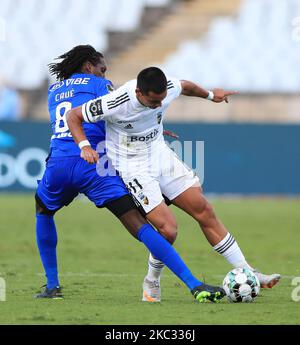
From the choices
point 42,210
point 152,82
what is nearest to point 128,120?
point 152,82

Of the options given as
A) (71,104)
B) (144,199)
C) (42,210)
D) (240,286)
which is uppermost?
(71,104)

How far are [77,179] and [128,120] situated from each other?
0.67 meters

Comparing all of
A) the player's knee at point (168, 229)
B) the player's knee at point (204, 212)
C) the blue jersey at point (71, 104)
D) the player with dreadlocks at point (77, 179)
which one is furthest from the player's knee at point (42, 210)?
the player's knee at point (204, 212)

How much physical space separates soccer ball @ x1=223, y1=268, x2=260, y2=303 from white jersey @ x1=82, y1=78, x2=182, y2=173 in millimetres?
1260

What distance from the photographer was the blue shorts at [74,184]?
342 inches

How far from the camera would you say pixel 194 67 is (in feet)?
92.3

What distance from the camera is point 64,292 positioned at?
9391 mm

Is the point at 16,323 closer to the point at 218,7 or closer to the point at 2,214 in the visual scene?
the point at 2,214

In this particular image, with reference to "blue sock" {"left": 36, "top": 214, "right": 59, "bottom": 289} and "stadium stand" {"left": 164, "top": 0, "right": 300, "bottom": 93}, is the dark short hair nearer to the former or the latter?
"blue sock" {"left": 36, "top": 214, "right": 59, "bottom": 289}

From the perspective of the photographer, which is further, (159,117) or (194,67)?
(194,67)

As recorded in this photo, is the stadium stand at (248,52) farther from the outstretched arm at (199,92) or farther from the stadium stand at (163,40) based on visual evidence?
the outstretched arm at (199,92)

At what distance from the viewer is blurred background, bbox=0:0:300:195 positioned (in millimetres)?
23438

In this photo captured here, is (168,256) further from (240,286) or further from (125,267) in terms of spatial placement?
(125,267)

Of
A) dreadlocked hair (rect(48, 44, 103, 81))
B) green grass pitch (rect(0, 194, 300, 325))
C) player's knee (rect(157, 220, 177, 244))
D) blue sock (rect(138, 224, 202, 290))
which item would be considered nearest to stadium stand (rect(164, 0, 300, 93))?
green grass pitch (rect(0, 194, 300, 325))
